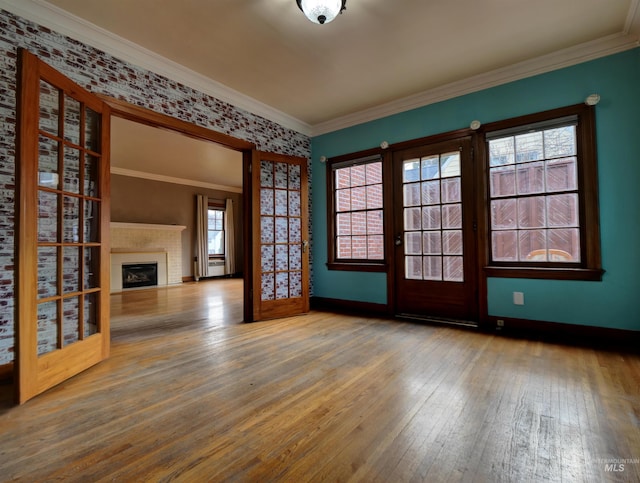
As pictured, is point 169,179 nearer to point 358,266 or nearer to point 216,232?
point 216,232

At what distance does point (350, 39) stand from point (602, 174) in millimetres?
2574

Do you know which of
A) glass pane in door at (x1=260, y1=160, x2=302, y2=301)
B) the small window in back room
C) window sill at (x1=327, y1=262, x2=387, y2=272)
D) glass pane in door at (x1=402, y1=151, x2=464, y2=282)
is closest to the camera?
glass pane in door at (x1=402, y1=151, x2=464, y2=282)

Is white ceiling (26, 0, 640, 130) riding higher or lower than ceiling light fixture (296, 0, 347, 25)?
higher

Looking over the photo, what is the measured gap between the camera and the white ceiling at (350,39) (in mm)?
2322

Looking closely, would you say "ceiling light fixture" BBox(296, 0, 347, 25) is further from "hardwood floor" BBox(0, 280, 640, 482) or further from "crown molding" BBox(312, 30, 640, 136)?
"hardwood floor" BBox(0, 280, 640, 482)

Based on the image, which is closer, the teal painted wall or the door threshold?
the teal painted wall

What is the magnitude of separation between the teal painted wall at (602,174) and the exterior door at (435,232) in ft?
1.04

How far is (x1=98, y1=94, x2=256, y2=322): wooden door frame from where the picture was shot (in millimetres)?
2744

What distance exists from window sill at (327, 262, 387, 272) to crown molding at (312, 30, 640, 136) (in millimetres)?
1990

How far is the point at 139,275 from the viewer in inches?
289

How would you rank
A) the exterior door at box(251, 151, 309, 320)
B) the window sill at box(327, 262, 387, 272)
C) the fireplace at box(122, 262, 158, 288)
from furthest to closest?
the fireplace at box(122, 262, 158, 288) < the window sill at box(327, 262, 387, 272) < the exterior door at box(251, 151, 309, 320)

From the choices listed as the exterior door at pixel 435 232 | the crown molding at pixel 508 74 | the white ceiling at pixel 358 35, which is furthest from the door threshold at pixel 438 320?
the white ceiling at pixel 358 35

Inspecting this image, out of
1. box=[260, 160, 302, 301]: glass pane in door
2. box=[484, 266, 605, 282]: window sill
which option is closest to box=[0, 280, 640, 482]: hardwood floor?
box=[484, 266, 605, 282]: window sill

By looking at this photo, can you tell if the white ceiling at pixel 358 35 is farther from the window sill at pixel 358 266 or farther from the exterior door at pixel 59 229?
the window sill at pixel 358 266
